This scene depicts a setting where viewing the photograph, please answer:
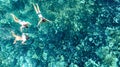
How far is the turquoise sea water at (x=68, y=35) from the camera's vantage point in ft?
16.8

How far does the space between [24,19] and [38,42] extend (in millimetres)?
726

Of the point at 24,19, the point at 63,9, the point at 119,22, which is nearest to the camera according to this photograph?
the point at 119,22

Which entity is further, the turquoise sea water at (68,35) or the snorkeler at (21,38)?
the snorkeler at (21,38)

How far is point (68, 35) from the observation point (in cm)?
540

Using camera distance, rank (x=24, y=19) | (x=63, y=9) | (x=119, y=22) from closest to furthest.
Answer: (x=119, y=22), (x=63, y=9), (x=24, y=19)

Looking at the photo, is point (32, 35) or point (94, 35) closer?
point (94, 35)

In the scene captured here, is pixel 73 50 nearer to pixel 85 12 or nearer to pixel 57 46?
pixel 57 46

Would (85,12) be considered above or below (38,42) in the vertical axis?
above

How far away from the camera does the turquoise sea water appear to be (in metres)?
5.11

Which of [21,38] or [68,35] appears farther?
[21,38]

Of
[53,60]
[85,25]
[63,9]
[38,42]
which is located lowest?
[53,60]

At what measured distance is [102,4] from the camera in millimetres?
5324

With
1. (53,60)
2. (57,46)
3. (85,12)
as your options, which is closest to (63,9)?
(85,12)

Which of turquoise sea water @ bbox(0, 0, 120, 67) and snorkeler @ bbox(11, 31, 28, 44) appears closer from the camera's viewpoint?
turquoise sea water @ bbox(0, 0, 120, 67)
